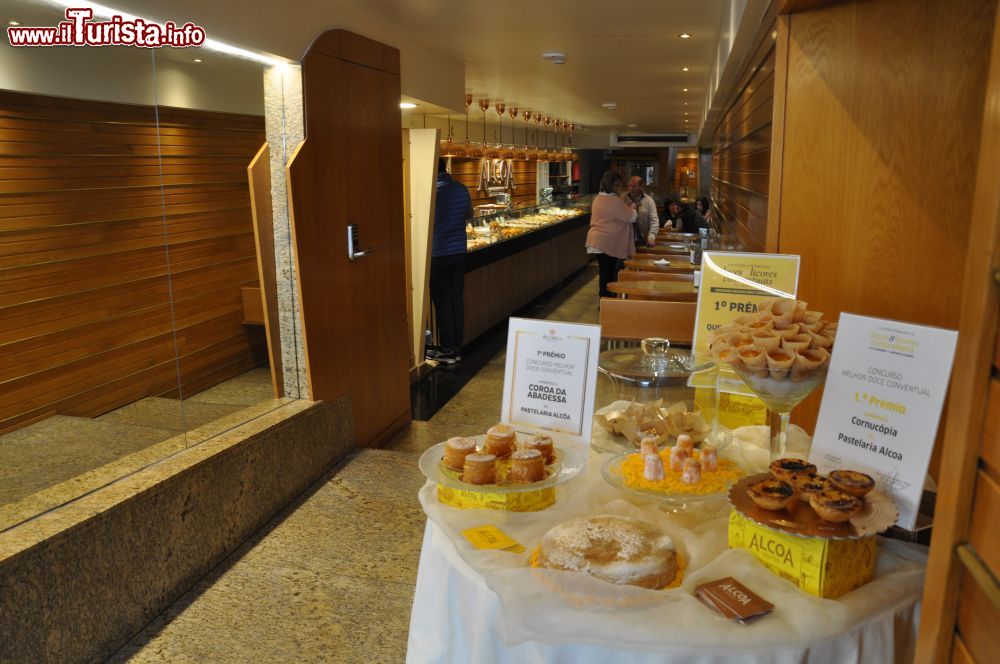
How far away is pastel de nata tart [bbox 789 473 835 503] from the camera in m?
1.45

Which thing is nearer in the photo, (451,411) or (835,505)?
(835,505)

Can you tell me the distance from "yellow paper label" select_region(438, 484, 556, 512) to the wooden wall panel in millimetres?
1518

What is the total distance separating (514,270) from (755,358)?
759 centimetres

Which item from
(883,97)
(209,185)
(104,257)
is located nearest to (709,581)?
(883,97)

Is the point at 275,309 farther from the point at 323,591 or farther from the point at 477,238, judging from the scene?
the point at 477,238

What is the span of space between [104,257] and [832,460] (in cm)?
243

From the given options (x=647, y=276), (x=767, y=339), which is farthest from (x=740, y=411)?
(x=647, y=276)

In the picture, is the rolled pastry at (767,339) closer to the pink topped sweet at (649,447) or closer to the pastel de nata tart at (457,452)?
the pink topped sweet at (649,447)

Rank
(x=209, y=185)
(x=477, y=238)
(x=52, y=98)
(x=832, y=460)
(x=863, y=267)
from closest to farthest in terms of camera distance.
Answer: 1. (x=832, y=460)
2. (x=52, y=98)
3. (x=863, y=267)
4. (x=209, y=185)
5. (x=477, y=238)

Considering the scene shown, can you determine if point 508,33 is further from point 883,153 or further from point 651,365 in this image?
point 651,365

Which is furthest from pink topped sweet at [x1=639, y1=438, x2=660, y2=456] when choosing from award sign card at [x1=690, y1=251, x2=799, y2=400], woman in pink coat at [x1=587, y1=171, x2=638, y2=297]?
woman in pink coat at [x1=587, y1=171, x2=638, y2=297]

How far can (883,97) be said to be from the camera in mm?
2512

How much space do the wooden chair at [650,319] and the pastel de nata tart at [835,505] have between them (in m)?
3.65

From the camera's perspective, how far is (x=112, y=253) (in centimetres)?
276
